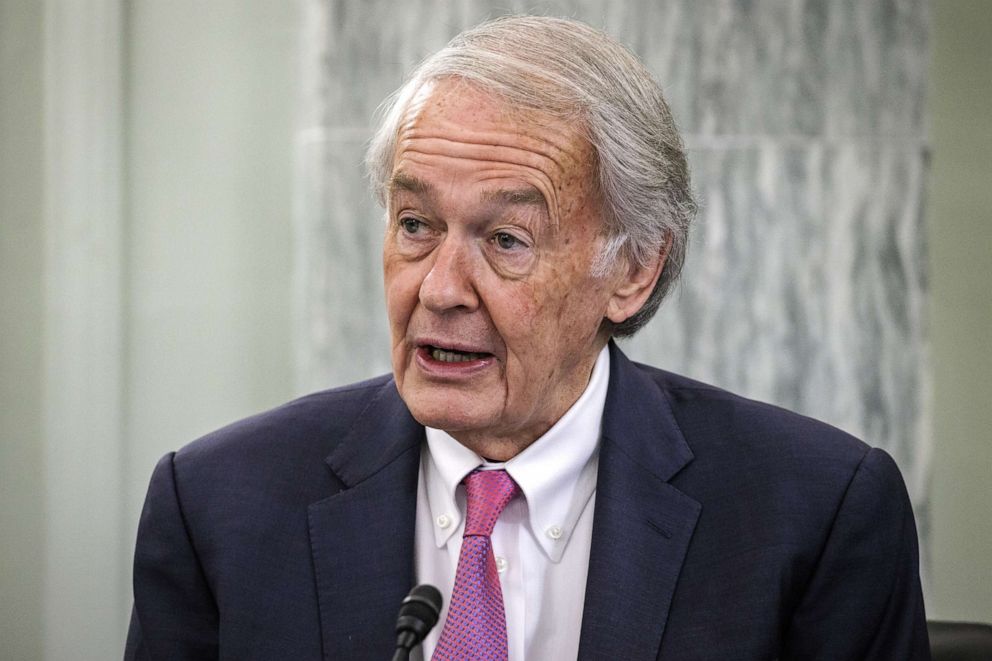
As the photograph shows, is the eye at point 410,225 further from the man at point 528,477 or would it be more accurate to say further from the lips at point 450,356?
the lips at point 450,356

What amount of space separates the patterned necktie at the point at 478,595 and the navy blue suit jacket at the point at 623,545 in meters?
0.08

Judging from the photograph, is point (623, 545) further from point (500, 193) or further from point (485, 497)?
point (500, 193)

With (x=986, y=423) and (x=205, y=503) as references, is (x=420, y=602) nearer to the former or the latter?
(x=205, y=503)

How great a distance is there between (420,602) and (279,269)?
6.04 feet

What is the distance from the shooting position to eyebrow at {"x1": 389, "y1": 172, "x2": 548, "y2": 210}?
5.30 ft

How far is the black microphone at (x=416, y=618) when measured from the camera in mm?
1272

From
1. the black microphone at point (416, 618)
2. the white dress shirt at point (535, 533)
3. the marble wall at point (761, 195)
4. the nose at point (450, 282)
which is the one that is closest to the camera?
the black microphone at point (416, 618)

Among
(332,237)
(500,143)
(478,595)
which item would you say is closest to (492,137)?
(500,143)

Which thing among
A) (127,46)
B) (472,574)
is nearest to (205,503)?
(472,574)

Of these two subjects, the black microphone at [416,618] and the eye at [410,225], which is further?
the eye at [410,225]

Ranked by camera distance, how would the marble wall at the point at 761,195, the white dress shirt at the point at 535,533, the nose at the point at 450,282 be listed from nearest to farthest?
the nose at the point at 450,282 < the white dress shirt at the point at 535,533 < the marble wall at the point at 761,195

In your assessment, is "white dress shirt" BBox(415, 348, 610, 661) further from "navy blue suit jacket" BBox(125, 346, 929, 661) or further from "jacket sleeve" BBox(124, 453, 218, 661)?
"jacket sleeve" BBox(124, 453, 218, 661)

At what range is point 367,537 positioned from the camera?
1715mm

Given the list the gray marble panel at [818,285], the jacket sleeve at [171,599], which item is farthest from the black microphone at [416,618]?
the gray marble panel at [818,285]
